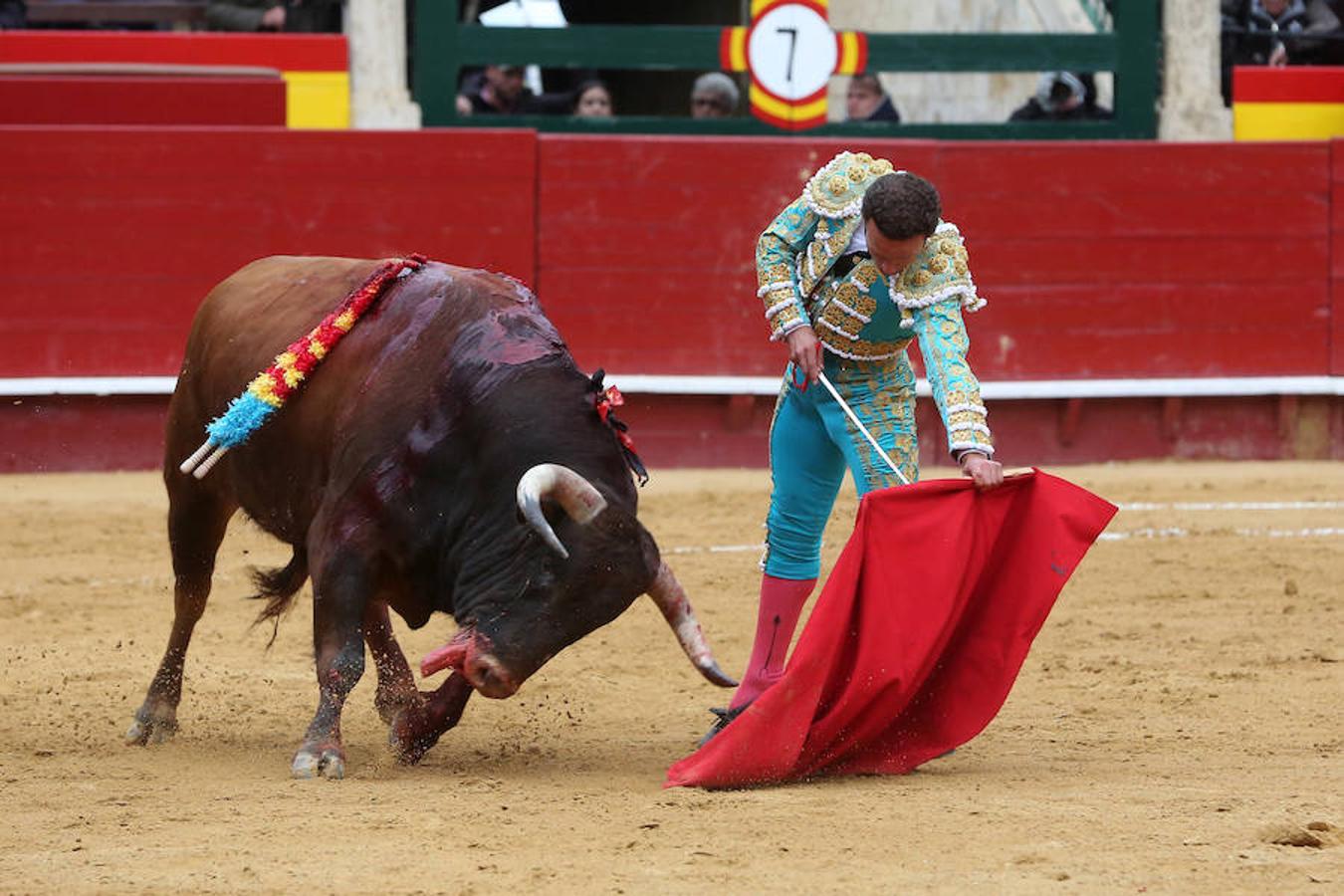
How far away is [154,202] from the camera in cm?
807

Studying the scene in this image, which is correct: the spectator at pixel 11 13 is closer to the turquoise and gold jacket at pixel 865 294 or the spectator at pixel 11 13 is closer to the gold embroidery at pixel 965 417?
the turquoise and gold jacket at pixel 865 294

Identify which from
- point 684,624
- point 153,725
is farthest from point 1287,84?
point 153,725

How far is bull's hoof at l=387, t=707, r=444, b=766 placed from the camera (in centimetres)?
403

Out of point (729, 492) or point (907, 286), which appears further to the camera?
point (729, 492)

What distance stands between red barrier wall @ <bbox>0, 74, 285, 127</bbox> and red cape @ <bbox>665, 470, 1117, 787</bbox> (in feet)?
16.3

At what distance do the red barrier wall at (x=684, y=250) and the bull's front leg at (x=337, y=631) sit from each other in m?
4.35

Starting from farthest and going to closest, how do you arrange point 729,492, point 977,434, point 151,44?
1. point 151,44
2. point 729,492
3. point 977,434

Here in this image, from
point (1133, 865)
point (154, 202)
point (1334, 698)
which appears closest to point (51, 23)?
point (154, 202)

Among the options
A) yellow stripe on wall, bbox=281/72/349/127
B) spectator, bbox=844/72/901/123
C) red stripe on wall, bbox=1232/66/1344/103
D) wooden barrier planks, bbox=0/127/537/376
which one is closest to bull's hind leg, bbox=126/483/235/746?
wooden barrier planks, bbox=0/127/537/376

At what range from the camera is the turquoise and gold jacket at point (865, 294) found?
3.85 metres

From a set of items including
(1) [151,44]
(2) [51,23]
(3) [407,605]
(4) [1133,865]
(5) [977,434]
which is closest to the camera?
(4) [1133,865]

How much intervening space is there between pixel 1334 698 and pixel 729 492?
3.26 m

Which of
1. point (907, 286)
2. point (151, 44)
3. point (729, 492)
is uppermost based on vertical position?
point (151, 44)

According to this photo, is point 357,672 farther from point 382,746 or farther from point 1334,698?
point 1334,698
